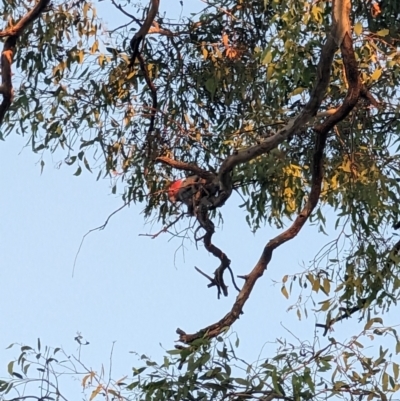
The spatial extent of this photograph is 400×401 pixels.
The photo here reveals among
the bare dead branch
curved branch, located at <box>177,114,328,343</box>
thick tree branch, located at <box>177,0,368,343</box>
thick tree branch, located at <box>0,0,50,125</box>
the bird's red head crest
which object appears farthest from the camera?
the bird's red head crest

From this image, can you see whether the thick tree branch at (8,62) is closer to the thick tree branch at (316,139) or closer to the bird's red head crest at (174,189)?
the bird's red head crest at (174,189)

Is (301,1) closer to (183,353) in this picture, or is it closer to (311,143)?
(311,143)

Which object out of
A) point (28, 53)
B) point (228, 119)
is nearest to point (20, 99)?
point (28, 53)

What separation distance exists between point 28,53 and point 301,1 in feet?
7.11

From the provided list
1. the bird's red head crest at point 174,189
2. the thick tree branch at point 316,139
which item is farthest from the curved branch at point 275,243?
the bird's red head crest at point 174,189

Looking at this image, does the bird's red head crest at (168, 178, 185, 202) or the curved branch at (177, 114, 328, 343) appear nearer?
the curved branch at (177, 114, 328, 343)

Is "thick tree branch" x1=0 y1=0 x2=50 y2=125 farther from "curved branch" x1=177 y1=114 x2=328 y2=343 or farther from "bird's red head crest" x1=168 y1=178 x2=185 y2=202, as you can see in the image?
"curved branch" x1=177 y1=114 x2=328 y2=343

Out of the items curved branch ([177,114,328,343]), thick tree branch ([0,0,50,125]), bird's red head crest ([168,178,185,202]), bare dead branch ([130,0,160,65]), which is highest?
bare dead branch ([130,0,160,65])

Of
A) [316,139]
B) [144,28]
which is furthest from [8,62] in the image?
[316,139]

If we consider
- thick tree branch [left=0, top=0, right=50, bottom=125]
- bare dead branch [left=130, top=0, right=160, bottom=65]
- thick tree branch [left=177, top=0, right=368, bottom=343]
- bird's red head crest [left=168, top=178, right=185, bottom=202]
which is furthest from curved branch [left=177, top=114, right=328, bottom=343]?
thick tree branch [left=0, top=0, right=50, bottom=125]

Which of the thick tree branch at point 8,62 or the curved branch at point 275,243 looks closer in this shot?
the curved branch at point 275,243

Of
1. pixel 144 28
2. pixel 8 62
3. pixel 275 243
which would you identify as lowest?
pixel 275 243

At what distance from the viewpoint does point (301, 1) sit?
494 cm

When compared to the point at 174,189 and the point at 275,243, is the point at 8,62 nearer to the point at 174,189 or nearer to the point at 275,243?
the point at 174,189
